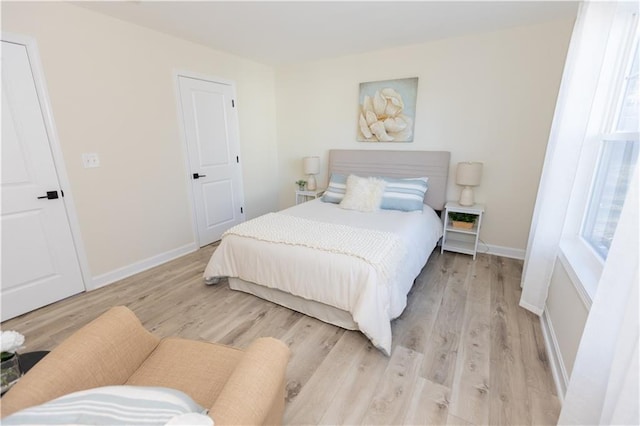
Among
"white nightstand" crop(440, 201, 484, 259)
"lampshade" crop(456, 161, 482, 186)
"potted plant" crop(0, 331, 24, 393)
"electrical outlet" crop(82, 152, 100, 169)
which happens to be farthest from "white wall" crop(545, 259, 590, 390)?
"electrical outlet" crop(82, 152, 100, 169)

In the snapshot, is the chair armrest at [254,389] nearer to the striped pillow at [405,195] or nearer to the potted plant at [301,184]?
the striped pillow at [405,195]

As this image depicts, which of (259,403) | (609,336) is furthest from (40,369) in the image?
(609,336)

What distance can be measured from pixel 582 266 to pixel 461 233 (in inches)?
71.8

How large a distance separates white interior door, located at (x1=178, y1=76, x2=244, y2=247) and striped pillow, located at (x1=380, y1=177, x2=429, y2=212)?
2.10 metres

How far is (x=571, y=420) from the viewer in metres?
1.09

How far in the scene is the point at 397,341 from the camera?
1919 mm

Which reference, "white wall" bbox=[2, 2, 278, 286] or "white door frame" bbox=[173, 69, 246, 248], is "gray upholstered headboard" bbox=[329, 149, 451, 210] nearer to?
"white door frame" bbox=[173, 69, 246, 248]

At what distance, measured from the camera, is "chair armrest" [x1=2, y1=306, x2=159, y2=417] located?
88 cm

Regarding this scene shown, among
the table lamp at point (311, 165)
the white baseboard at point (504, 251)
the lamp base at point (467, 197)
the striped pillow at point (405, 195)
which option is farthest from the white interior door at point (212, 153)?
the white baseboard at point (504, 251)

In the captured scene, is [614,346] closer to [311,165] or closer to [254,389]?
[254,389]

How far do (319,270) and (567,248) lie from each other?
1657 millimetres

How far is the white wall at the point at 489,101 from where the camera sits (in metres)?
2.76

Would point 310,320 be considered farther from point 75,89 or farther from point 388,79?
point 388,79

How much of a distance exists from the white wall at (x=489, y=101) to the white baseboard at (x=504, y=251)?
0.01 meters
